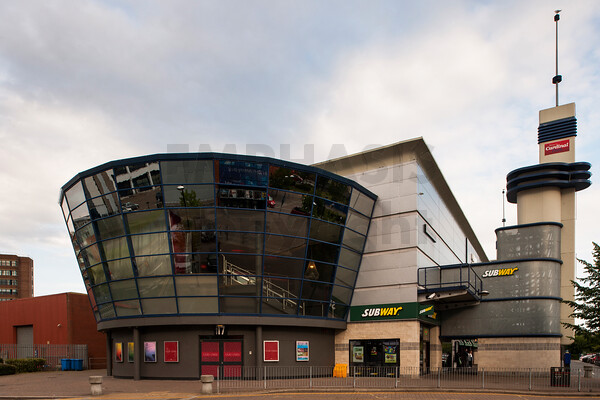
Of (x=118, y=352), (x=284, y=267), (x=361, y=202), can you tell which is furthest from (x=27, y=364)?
(x=361, y=202)

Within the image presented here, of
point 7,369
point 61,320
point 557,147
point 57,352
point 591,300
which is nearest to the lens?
point 591,300

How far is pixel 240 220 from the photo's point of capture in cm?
2656

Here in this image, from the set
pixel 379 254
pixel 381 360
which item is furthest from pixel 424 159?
pixel 381 360

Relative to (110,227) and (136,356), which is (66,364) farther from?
(110,227)

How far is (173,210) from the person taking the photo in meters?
26.2

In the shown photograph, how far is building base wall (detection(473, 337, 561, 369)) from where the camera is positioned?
30172 mm

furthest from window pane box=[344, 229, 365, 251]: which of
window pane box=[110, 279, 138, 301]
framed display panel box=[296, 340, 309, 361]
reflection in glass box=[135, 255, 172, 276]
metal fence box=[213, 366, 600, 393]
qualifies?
window pane box=[110, 279, 138, 301]

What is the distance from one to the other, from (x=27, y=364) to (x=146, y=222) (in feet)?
69.5

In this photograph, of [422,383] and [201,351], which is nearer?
[422,383]

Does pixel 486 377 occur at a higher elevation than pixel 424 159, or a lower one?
lower

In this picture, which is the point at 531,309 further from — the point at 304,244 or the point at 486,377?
the point at 304,244

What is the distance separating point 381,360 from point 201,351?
36.9 ft

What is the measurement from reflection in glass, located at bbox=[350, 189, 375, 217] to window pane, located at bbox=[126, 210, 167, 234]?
38.5ft

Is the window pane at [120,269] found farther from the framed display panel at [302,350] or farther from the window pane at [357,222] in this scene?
the window pane at [357,222]
